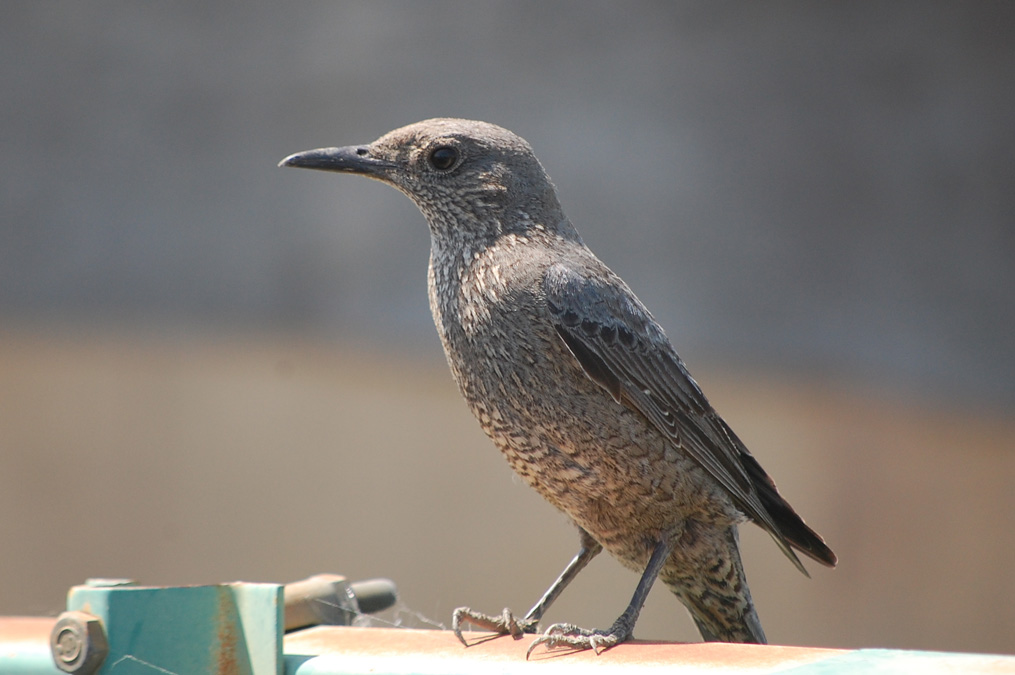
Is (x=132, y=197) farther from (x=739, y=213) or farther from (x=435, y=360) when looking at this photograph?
(x=739, y=213)

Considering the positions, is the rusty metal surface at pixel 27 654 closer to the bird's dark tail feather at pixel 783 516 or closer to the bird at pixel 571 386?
the bird at pixel 571 386

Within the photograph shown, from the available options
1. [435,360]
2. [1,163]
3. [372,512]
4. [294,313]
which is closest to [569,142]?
[435,360]

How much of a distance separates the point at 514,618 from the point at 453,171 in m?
1.05

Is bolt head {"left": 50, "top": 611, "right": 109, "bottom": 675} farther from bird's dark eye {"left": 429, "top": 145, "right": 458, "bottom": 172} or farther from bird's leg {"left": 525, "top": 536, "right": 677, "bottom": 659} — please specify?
bird's dark eye {"left": 429, "top": 145, "right": 458, "bottom": 172}

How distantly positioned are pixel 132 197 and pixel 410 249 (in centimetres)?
166

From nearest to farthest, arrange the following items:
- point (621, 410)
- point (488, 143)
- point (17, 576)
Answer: point (621, 410)
point (488, 143)
point (17, 576)

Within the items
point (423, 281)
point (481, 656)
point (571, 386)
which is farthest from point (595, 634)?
point (423, 281)

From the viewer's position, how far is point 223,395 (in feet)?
19.6

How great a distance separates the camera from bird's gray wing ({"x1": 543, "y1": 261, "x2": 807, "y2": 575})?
7.50 feet

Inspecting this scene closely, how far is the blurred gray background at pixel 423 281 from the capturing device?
5.74m

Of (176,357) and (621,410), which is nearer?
(621,410)

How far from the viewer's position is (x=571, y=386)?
7.38 feet

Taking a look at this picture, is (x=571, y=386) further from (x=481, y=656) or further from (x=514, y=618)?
(x=481, y=656)

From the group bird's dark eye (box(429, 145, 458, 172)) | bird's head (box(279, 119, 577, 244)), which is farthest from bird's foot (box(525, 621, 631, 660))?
bird's dark eye (box(429, 145, 458, 172))
